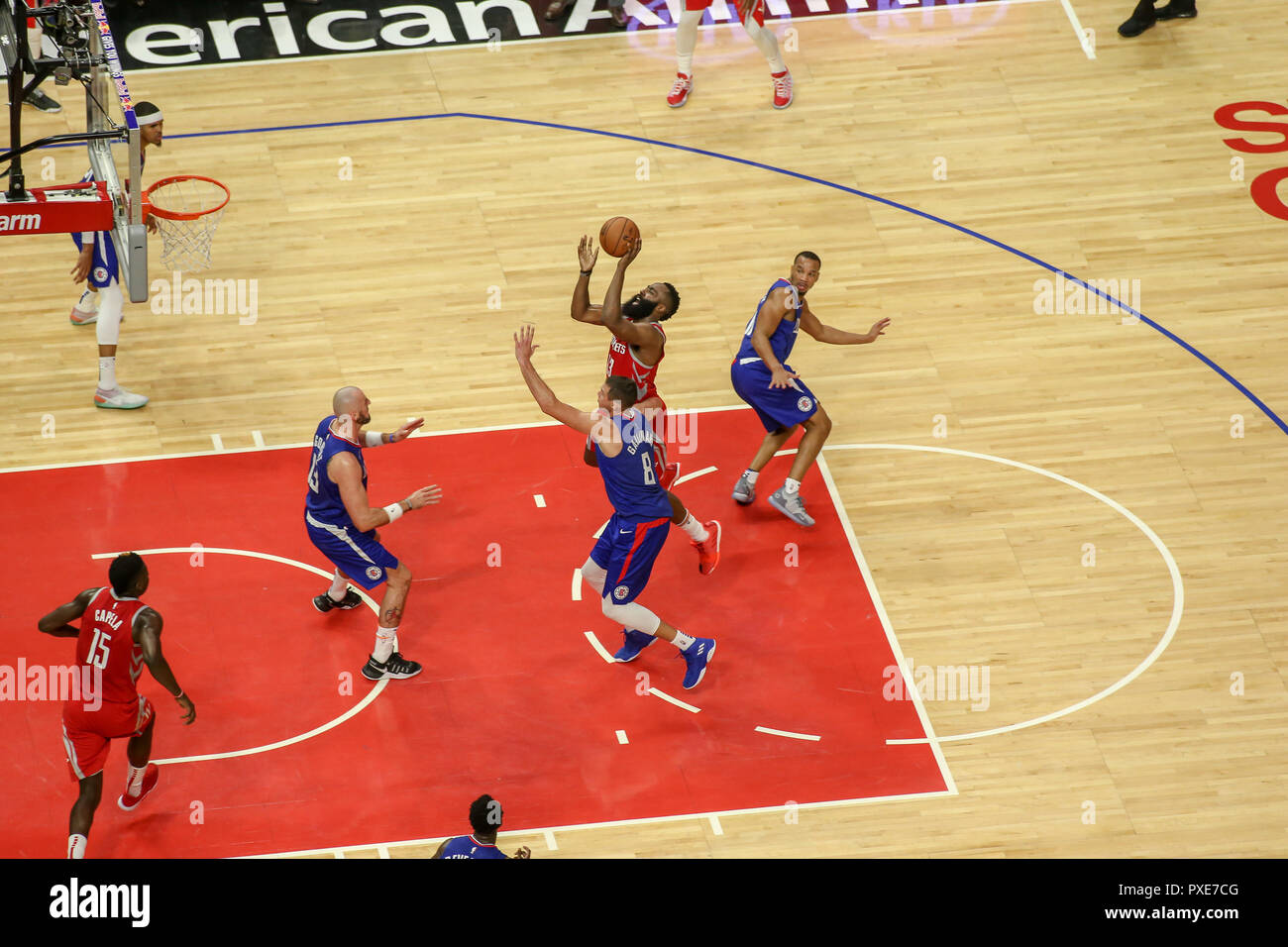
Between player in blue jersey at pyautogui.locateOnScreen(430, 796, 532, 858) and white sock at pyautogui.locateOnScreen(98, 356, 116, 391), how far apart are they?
5.78 meters

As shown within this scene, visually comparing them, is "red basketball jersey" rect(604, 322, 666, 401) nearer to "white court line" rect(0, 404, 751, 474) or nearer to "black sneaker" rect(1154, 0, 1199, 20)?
"white court line" rect(0, 404, 751, 474)

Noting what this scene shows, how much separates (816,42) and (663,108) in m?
2.15

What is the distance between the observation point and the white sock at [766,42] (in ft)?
51.2

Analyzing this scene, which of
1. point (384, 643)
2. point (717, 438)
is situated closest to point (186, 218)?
point (384, 643)

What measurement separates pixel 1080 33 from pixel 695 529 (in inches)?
352

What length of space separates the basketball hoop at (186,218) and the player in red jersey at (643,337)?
3.46 meters

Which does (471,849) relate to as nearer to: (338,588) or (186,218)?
(338,588)

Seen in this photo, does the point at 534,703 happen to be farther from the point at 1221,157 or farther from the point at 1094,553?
the point at 1221,157

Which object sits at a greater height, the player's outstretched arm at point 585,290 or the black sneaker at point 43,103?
the player's outstretched arm at point 585,290

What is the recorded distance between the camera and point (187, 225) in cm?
1309

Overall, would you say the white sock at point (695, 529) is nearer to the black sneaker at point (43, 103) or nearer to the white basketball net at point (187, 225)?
the white basketball net at point (187, 225)

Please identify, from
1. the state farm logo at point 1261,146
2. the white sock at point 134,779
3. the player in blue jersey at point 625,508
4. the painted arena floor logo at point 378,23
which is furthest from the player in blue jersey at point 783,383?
the painted arena floor logo at point 378,23

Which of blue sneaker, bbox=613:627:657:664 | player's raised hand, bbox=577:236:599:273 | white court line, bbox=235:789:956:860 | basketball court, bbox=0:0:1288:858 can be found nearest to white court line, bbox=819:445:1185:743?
basketball court, bbox=0:0:1288:858

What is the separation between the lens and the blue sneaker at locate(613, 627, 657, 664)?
34.9ft
